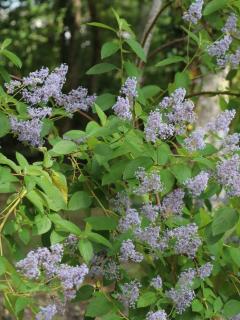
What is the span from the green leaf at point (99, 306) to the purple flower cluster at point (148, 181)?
0.34m

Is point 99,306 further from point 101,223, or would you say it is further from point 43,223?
point 43,223

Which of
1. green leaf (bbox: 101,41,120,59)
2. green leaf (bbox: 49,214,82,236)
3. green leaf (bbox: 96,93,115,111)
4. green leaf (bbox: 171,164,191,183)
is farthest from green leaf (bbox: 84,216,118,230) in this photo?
green leaf (bbox: 101,41,120,59)

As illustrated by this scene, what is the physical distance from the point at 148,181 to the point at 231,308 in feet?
1.53

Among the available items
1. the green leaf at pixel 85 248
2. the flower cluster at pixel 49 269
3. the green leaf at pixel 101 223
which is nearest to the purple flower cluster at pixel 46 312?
the flower cluster at pixel 49 269

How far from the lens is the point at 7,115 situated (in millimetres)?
1807

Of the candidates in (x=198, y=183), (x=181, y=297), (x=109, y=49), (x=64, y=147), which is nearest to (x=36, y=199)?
(x=64, y=147)

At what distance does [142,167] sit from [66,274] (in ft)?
1.32

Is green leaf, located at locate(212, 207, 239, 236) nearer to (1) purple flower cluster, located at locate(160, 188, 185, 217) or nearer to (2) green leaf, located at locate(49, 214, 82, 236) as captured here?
(1) purple flower cluster, located at locate(160, 188, 185, 217)

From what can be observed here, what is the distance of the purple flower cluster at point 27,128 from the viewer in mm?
1729

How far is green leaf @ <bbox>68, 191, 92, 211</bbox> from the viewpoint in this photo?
173 centimetres

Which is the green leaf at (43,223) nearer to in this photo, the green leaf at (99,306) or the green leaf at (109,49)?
the green leaf at (99,306)

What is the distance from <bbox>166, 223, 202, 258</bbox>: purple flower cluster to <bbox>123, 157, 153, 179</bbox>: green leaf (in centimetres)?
20

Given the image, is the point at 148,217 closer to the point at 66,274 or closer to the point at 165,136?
the point at 165,136

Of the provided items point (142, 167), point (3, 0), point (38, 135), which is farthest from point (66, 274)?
point (3, 0)
